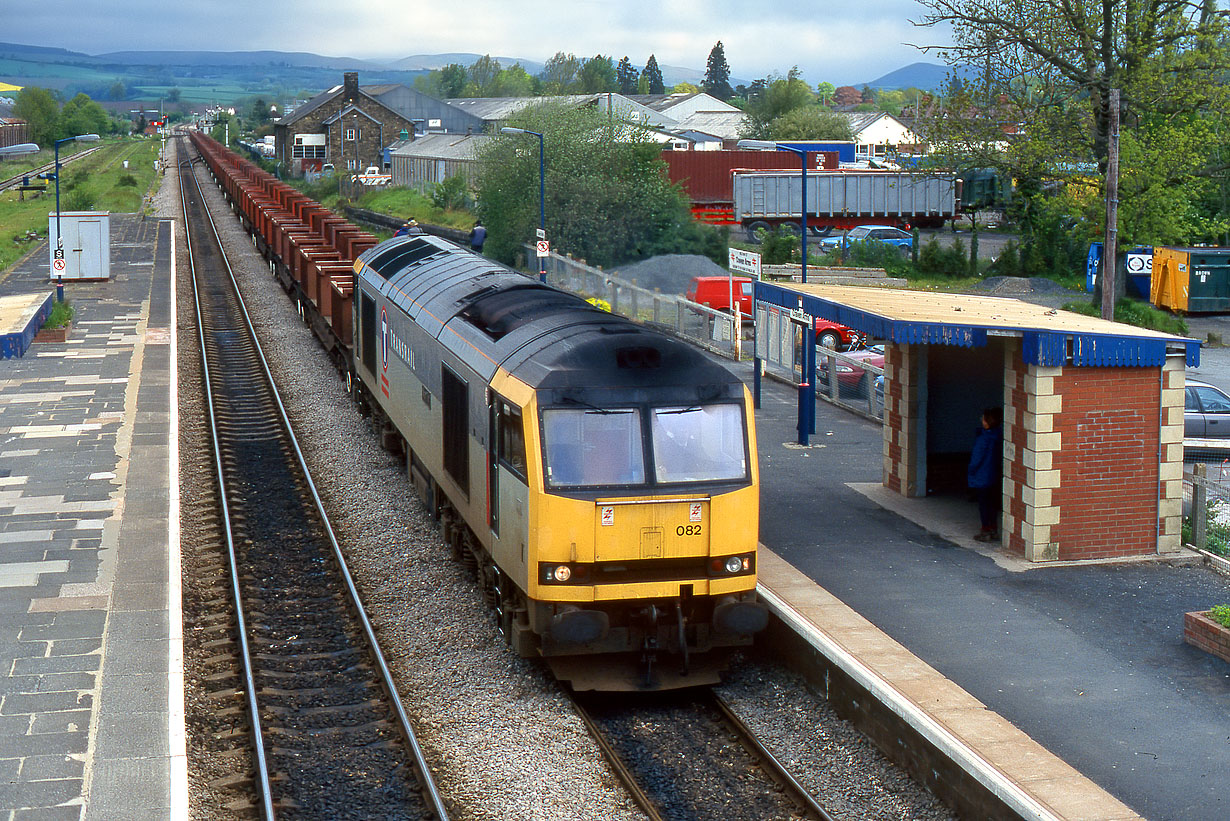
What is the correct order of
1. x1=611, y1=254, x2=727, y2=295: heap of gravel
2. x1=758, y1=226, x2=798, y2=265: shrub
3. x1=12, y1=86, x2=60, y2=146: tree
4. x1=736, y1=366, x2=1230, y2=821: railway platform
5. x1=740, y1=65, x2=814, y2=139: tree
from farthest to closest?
x1=12, y1=86, x2=60, y2=146: tree
x1=740, y1=65, x2=814, y2=139: tree
x1=758, y1=226, x2=798, y2=265: shrub
x1=611, y1=254, x2=727, y2=295: heap of gravel
x1=736, y1=366, x2=1230, y2=821: railway platform

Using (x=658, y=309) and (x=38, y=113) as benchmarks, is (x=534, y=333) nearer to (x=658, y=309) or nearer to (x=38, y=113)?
(x=658, y=309)

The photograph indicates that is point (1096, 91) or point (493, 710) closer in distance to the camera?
point (493, 710)

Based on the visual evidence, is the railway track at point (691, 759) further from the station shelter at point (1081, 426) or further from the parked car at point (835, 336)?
the parked car at point (835, 336)

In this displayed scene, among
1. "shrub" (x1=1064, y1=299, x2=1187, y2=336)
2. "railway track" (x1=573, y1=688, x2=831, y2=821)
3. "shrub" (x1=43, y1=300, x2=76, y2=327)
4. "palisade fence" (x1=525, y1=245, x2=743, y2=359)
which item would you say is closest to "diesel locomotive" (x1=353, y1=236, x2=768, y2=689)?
"railway track" (x1=573, y1=688, x2=831, y2=821)

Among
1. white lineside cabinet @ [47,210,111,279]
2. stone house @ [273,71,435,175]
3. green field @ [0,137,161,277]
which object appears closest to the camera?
white lineside cabinet @ [47,210,111,279]

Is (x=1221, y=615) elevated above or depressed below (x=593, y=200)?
below

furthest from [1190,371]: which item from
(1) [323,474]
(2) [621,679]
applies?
(2) [621,679]

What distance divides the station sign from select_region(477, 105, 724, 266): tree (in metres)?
19.0

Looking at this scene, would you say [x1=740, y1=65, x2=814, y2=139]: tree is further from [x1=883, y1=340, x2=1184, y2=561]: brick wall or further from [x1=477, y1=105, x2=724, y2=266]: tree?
[x1=883, y1=340, x2=1184, y2=561]: brick wall

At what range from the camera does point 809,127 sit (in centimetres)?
8681

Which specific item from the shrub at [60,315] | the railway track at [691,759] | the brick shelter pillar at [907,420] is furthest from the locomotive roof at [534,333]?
the shrub at [60,315]

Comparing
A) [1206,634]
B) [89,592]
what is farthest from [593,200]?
[1206,634]

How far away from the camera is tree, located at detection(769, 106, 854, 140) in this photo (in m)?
85.9

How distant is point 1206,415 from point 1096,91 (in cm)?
1990
